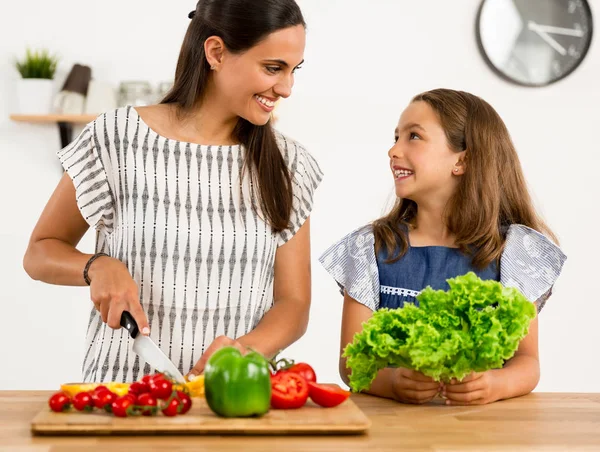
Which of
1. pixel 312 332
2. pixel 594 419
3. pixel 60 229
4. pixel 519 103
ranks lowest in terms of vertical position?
pixel 312 332

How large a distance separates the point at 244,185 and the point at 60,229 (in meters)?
0.43

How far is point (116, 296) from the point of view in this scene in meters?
1.60

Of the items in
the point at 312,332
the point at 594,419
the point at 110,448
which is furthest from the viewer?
the point at 312,332

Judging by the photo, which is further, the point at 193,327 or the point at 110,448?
the point at 193,327

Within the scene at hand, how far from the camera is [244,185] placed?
1.95 meters

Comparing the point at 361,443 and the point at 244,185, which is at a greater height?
the point at 244,185

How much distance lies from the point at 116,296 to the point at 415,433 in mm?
610

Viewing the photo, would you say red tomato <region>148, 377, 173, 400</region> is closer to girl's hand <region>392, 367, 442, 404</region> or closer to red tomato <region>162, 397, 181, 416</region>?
red tomato <region>162, 397, 181, 416</region>

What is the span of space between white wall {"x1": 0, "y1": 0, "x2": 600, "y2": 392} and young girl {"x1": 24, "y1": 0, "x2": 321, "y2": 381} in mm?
1925

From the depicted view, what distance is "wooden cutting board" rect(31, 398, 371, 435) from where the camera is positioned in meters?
1.31

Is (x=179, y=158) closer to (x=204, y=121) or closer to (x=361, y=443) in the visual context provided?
(x=204, y=121)

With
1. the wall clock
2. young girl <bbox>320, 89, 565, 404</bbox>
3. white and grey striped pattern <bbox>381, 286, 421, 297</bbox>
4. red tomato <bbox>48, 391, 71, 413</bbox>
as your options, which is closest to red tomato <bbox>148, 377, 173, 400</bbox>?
red tomato <bbox>48, 391, 71, 413</bbox>

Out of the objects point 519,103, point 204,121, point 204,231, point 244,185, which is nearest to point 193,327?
point 204,231

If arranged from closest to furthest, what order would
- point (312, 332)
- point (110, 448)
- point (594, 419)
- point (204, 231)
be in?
1. point (110, 448)
2. point (594, 419)
3. point (204, 231)
4. point (312, 332)
